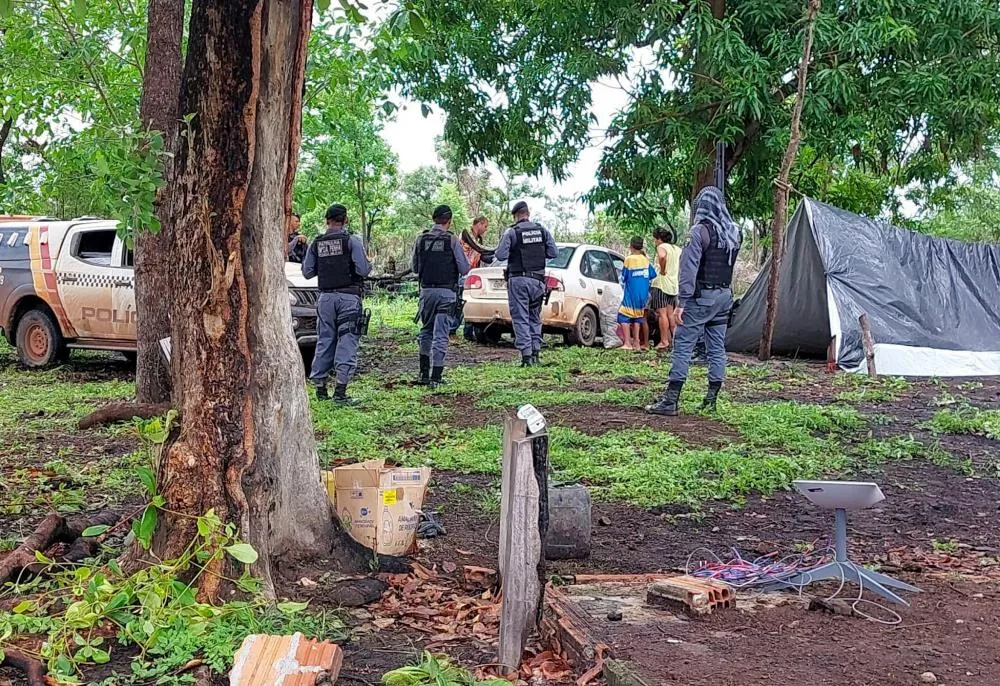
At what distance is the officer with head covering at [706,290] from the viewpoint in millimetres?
8430

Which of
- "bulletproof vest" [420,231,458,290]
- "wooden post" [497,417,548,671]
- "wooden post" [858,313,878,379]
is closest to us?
"wooden post" [497,417,548,671]

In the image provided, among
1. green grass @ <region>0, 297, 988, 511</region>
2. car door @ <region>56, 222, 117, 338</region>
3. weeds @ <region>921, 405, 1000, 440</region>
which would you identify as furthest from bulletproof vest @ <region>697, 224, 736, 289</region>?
car door @ <region>56, 222, 117, 338</region>

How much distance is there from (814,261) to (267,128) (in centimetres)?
996

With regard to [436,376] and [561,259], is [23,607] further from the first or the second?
[561,259]

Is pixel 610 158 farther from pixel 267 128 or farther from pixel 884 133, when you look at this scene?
pixel 267 128

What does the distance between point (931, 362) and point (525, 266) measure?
5.38 metres

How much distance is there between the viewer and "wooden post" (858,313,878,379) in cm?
1183

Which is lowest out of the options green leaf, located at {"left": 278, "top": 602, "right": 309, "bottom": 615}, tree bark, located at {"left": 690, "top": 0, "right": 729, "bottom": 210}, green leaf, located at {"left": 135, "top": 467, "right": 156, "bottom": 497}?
green leaf, located at {"left": 278, "top": 602, "right": 309, "bottom": 615}

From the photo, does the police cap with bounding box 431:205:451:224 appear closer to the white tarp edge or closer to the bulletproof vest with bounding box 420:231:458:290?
the bulletproof vest with bounding box 420:231:458:290

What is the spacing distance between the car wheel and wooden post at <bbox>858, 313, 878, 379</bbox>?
407 cm

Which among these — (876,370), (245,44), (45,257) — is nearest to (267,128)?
(245,44)

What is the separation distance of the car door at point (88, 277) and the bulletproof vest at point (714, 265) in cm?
706

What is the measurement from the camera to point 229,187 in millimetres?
4223

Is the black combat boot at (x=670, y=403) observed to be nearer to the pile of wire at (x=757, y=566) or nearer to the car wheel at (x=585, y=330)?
the pile of wire at (x=757, y=566)
